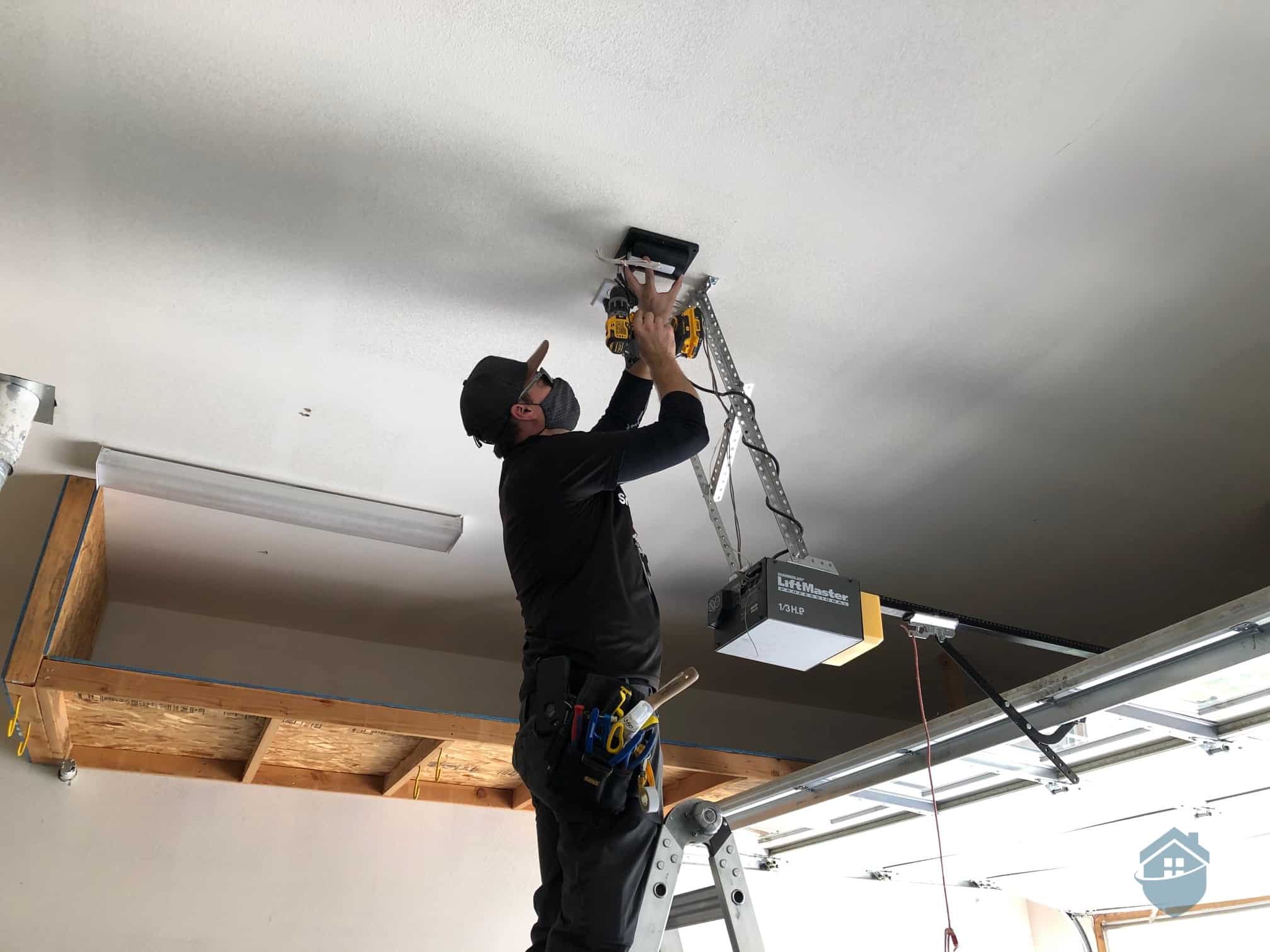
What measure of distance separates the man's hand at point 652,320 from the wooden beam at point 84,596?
7.61ft

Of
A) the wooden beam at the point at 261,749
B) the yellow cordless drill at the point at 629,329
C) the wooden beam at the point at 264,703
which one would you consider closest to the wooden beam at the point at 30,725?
the wooden beam at the point at 264,703

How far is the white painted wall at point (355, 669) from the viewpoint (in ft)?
14.9

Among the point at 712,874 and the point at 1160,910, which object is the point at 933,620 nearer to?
the point at 712,874

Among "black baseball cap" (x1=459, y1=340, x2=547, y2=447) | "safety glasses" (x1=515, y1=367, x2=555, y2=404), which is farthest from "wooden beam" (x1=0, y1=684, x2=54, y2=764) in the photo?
"safety glasses" (x1=515, y1=367, x2=555, y2=404)

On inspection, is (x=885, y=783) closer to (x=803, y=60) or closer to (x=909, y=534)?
(x=909, y=534)

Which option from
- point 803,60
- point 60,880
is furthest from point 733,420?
point 60,880

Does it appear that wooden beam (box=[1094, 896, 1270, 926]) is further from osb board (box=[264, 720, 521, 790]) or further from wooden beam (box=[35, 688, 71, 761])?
wooden beam (box=[35, 688, 71, 761])

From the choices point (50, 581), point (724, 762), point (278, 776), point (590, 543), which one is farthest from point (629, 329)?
point (278, 776)

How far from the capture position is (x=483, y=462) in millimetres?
3422

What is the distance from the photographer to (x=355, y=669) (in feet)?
15.8

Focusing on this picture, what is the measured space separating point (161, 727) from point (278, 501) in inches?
42.5

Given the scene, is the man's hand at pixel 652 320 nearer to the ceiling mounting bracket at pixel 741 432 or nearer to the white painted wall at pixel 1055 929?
the ceiling mounting bracket at pixel 741 432

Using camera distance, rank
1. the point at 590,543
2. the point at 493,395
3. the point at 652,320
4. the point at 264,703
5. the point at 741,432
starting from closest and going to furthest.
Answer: the point at 590,543, the point at 493,395, the point at 652,320, the point at 741,432, the point at 264,703

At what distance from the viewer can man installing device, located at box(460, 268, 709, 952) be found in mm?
1638
